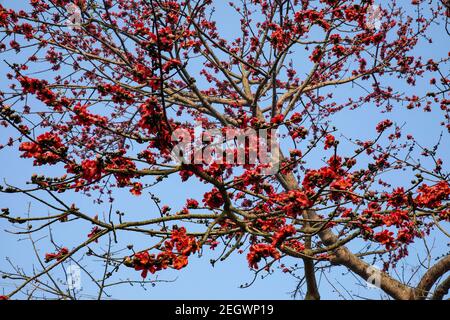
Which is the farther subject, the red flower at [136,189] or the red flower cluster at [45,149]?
the red flower at [136,189]

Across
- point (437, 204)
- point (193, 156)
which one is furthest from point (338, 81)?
point (193, 156)

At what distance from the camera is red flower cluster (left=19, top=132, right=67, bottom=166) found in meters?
3.39

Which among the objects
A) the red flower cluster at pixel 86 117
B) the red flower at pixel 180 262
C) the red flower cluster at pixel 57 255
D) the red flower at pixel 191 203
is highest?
the red flower cluster at pixel 86 117

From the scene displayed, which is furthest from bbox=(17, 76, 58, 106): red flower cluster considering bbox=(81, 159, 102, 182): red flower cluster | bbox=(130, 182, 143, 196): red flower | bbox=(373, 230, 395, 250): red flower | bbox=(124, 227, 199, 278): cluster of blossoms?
bbox=(373, 230, 395, 250): red flower

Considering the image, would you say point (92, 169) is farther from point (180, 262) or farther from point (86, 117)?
point (180, 262)

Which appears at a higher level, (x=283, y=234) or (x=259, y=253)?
(x=283, y=234)

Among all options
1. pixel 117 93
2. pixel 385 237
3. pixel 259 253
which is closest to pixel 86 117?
pixel 117 93

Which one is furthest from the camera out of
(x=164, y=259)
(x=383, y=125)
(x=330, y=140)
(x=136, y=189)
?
(x=383, y=125)

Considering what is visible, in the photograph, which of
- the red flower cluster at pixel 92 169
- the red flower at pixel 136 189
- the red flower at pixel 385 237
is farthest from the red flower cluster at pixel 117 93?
the red flower at pixel 385 237

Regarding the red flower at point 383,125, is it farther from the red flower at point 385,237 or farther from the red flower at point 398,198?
the red flower at point 385,237

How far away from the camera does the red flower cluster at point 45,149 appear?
3389 mm

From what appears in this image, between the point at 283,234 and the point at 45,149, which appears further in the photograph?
the point at 283,234

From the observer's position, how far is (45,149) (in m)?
3.43

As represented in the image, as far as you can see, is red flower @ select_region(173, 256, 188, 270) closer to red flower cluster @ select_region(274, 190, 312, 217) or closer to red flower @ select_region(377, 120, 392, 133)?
red flower cluster @ select_region(274, 190, 312, 217)
